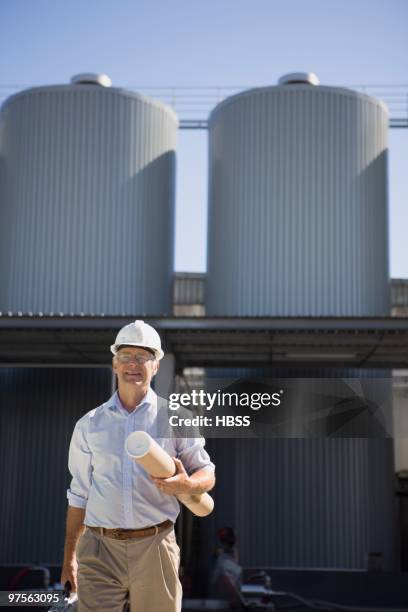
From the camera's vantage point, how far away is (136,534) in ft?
12.4

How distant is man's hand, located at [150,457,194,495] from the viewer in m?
3.43

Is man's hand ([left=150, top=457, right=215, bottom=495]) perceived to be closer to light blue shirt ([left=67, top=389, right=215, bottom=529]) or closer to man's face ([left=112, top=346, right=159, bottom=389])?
light blue shirt ([left=67, top=389, right=215, bottom=529])

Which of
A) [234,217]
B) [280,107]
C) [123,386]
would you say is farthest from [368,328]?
[123,386]

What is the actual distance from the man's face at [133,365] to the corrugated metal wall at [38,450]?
542 inches

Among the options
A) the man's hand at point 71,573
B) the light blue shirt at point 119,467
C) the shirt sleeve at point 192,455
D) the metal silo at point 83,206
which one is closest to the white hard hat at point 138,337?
→ the light blue shirt at point 119,467

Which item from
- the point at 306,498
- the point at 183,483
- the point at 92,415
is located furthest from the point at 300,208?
the point at 183,483

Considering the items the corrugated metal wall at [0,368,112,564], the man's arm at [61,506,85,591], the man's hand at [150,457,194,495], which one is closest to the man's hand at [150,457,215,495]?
the man's hand at [150,457,194,495]

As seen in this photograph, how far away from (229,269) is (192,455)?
14.9 meters

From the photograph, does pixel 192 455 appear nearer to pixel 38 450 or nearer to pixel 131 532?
pixel 131 532

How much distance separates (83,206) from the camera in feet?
61.8

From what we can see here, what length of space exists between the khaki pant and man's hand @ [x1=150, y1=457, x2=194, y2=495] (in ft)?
1.46

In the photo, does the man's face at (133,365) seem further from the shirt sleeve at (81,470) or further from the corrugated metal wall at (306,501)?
the corrugated metal wall at (306,501)

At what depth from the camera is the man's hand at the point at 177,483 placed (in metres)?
3.43

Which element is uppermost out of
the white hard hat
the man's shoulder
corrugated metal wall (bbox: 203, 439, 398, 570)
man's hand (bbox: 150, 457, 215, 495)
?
the white hard hat
